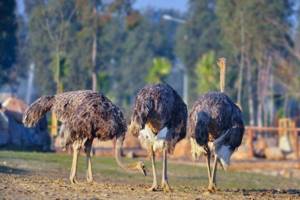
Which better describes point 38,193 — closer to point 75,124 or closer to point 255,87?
point 75,124

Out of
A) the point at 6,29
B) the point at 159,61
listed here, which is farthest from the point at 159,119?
the point at 159,61

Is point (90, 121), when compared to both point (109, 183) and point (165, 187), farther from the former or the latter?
point (109, 183)

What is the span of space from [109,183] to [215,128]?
2.54m

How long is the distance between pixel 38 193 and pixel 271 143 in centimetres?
3012

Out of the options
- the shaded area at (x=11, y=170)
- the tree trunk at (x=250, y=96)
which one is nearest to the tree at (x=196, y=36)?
the tree trunk at (x=250, y=96)

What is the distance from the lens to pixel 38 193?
12.8 meters

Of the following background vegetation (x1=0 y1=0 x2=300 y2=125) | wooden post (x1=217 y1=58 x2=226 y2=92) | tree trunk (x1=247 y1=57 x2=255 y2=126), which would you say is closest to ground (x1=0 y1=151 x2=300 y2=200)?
wooden post (x1=217 y1=58 x2=226 y2=92)

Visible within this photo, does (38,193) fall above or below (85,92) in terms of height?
below

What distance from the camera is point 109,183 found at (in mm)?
15773

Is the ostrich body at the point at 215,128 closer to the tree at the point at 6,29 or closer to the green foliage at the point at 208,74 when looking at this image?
the tree at the point at 6,29

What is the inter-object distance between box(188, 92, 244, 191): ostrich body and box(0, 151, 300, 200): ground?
2.02 ft

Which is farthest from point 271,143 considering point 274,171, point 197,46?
point 197,46

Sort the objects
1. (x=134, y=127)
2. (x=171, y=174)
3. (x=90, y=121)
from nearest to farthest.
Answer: (x=134, y=127) < (x=90, y=121) < (x=171, y=174)

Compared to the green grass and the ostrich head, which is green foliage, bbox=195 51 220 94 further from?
the ostrich head
